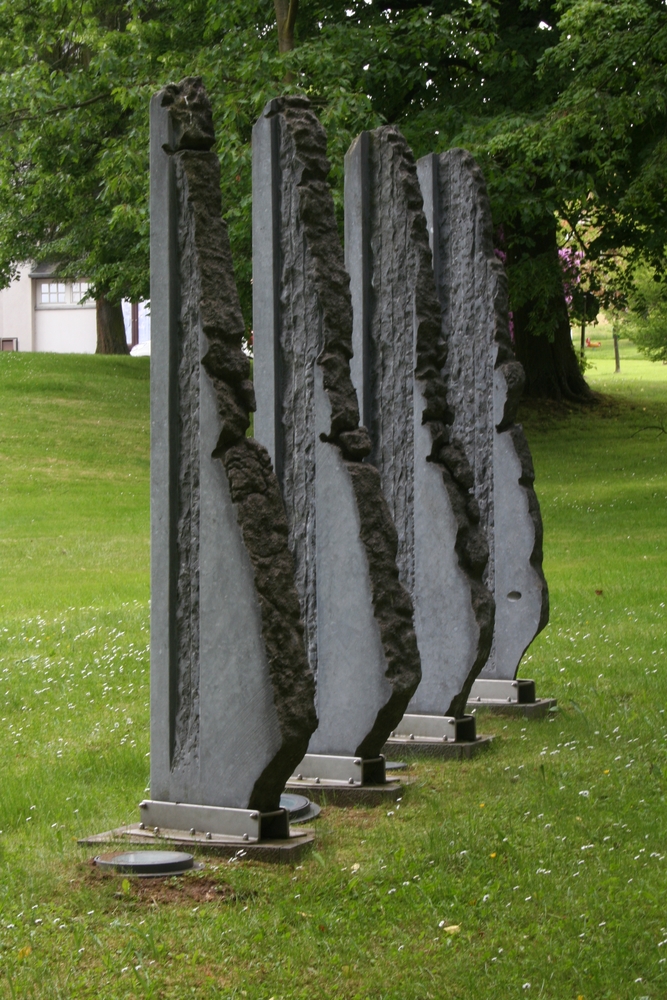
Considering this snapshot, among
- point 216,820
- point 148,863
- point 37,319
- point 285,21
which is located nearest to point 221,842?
point 216,820

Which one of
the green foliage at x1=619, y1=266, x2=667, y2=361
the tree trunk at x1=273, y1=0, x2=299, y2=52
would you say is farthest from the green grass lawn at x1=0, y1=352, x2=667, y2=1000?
the green foliage at x1=619, y1=266, x2=667, y2=361

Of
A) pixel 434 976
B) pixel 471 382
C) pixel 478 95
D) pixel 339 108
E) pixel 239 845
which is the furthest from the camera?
pixel 478 95

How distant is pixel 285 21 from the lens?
17219mm

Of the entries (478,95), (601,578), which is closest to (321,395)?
(601,578)

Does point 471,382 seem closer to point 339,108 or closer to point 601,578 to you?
point 601,578

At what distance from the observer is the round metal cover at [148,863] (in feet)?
15.6

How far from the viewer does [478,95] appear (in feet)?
66.9

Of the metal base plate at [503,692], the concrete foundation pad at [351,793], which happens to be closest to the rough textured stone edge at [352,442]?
the concrete foundation pad at [351,793]

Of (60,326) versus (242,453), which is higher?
(60,326)

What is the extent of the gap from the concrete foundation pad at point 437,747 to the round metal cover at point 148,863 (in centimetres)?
228

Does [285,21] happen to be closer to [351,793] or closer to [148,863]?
[351,793]

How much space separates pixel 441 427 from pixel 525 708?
6.17ft

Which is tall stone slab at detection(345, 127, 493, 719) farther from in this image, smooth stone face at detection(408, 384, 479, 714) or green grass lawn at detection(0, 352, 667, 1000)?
green grass lawn at detection(0, 352, 667, 1000)

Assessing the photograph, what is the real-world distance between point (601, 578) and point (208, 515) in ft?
28.2
